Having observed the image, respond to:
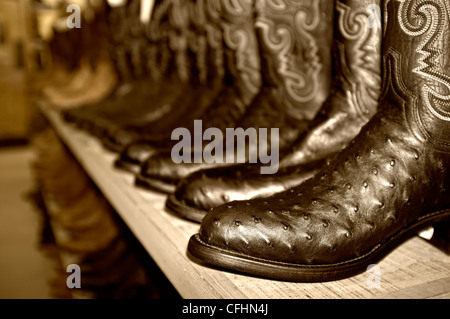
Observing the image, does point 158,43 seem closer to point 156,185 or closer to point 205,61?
point 205,61

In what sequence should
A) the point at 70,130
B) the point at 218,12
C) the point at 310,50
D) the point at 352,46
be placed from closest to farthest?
Answer: the point at 352,46
the point at 310,50
the point at 218,12
the point at 70,130

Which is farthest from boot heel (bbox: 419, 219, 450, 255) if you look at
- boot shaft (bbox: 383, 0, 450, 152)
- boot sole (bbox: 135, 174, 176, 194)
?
boot sole (bbox: 135, 174, 176, 194)

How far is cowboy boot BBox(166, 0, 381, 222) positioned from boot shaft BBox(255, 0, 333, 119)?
0.16 meters

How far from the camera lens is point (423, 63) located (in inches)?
23.1

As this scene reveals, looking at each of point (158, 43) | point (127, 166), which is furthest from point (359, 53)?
point (158, 43)

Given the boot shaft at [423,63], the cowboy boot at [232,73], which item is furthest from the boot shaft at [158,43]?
the boot shaft at [423,63]

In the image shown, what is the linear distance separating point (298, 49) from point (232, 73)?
10.8 inches

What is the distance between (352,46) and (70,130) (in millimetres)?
1415
